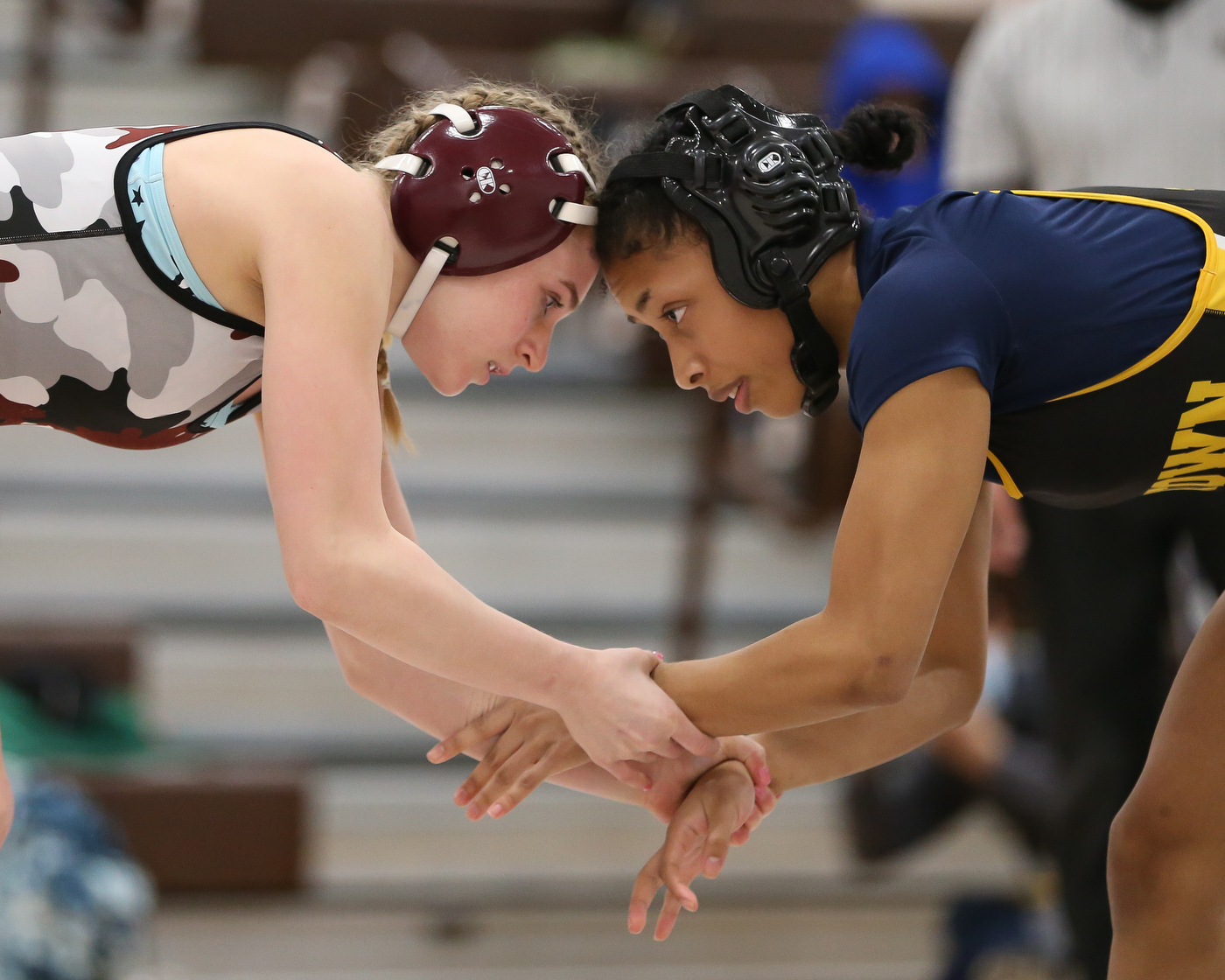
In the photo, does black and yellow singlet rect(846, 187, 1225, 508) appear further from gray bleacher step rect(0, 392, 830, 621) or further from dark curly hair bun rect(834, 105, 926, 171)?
gray bleacher step rect(0, 392, 830, 621)

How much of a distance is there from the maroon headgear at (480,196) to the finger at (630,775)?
615 millimetres

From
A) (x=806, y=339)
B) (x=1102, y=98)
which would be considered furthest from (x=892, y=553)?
(x=1102, y=98)

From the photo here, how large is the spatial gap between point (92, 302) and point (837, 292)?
0.84 meters

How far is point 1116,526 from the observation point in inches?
94.0

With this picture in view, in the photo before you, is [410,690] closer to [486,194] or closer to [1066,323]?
[486,194]

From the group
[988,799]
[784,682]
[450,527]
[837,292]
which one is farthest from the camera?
[450,527]

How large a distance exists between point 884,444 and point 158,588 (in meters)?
3.40

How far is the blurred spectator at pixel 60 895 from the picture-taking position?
2684 millimetres

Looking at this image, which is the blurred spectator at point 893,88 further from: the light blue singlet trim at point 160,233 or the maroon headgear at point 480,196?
the light blue singlet trim at point 160,233

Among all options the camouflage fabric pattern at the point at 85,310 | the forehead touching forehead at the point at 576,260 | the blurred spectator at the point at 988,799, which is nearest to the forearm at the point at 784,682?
the forehead touching forehead at the point at 576,260

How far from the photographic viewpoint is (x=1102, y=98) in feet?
8.32

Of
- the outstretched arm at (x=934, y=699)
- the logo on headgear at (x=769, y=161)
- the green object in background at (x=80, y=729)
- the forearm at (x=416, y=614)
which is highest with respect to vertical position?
the logo on headgear at (x=769, y=161)

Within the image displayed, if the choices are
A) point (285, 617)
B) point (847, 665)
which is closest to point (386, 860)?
point (285, 617)

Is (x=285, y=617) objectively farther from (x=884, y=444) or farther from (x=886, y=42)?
(x=884, y=444)
